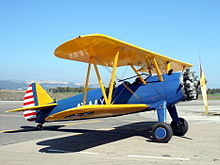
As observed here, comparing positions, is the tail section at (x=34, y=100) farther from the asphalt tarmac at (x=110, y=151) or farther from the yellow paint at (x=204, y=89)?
the yellow paint at (x=204, y=89)

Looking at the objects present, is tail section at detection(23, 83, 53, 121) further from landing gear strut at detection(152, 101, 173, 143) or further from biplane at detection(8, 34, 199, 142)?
landing gear strut at detection(152, 101, 173, 143)

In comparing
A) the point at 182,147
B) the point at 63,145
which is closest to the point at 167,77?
the point at 182,147

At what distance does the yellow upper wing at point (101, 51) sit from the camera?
593cm

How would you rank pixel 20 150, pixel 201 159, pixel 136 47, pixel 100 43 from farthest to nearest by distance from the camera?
pixel 136 47 → pixel 100 43 → pixel 20 150 → pixel 201 159

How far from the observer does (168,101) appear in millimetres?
7148

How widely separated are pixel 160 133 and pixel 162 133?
6 cm

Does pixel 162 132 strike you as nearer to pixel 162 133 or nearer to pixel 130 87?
pixel 162 133

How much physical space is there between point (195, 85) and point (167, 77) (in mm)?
867

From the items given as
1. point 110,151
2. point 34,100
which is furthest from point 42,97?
point 110,151

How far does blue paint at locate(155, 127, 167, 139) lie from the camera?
257 inches

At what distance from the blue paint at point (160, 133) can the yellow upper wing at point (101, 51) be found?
2308mm

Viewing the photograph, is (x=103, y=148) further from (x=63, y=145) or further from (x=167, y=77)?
(x=167, y=77)

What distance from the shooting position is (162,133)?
655 centimetres

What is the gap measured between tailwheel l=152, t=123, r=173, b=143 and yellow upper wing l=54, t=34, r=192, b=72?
7.36 ft
